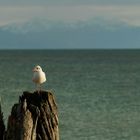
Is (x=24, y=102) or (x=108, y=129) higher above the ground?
(x=24, y=102)

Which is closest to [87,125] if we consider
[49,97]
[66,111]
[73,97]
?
[66,111]

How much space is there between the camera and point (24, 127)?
51.5 feet

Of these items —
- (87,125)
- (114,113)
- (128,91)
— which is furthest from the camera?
(128,91)

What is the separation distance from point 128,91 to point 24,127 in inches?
2276

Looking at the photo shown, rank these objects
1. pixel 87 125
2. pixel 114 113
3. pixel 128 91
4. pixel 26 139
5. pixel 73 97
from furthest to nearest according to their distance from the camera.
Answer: pixel 128 91
pixel 73 97
pixel 114 113
pixel 87 125
pixel 26 139

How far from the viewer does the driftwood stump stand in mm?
15719

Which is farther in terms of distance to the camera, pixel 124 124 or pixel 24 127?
pixel 124 124

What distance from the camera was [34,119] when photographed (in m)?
15.9

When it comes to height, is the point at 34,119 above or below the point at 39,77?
below

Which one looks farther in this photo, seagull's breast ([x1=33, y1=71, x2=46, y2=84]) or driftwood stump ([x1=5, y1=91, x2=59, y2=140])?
seagull's breast ([x1=33, y1=71, x2=46, y2=84])

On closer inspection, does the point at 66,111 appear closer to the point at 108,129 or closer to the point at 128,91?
the point at 108,129

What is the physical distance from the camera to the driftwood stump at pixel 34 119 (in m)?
15.7

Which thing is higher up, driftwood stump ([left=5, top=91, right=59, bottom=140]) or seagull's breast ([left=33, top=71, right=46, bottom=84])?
seagull's breast ([left=33, top=71, right=46, bottom=84])

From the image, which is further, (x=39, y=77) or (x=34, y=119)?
(x=39, y=77)
